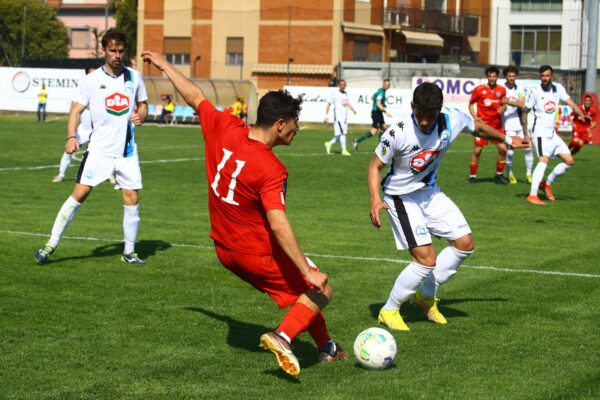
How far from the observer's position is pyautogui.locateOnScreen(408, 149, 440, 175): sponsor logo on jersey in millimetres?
7738

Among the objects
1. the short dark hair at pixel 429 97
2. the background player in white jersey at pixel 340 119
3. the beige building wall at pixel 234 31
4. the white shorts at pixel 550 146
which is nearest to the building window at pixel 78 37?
the beige building wall at pixel 234 31

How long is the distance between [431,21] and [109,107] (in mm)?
56410

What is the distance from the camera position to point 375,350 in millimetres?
6430

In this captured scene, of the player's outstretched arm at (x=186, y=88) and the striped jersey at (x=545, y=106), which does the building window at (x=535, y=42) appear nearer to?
the striped jersey at (x=545, y=106)

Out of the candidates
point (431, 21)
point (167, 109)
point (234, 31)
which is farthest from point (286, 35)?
point (167, 109)

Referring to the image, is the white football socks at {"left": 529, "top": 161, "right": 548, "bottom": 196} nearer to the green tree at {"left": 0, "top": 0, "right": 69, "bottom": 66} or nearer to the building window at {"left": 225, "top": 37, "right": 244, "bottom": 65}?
the building window at {"left": 225, "top": 37, "right": 244, "bottom": 65}

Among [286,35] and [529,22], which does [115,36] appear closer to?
[286,35]

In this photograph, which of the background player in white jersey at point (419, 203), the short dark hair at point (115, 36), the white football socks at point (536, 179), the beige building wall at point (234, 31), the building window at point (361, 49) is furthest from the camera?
the beige building wall at point (234, 31)

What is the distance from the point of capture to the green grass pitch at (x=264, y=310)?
6.12 metres

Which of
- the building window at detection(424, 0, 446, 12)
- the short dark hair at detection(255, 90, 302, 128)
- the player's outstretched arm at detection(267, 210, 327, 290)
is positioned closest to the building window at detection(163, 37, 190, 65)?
the building window at detection(424, 0, 446, 12)

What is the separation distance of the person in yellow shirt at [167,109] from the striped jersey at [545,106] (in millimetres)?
32200

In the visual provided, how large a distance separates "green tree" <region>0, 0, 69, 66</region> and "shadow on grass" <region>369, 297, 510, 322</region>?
6571 centimetres

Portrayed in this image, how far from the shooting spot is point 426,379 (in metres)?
6.22

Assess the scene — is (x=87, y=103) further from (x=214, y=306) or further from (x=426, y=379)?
(x=426, y=379)
